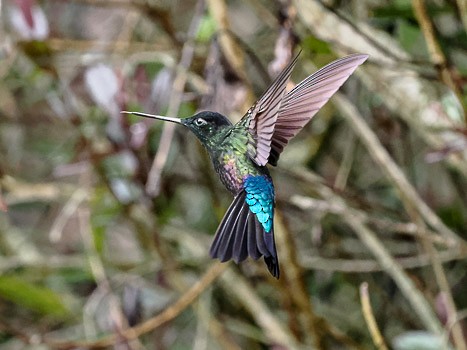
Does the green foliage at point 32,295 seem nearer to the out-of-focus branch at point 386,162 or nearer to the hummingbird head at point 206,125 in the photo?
the out-of-focus branch at point 386,162

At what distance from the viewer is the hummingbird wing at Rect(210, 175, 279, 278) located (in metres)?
0.43

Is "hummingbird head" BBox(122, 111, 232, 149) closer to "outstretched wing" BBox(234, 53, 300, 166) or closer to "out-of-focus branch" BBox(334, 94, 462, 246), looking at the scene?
"outstretched wing" BBox(234, 53, 300, 166)

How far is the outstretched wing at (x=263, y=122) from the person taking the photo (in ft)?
1.48

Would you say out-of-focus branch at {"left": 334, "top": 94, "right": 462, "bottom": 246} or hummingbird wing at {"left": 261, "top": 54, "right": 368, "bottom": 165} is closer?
hummingbird wing at {"left": 261, "top": 54, "right": 368, "bottom": 165}

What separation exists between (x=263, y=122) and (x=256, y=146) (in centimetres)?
1

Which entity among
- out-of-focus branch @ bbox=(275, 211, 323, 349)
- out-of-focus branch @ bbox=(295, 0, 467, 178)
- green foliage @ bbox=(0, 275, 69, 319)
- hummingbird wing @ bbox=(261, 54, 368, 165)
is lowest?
hummingbird wing @ bbox=(261, 54, 368, 165)

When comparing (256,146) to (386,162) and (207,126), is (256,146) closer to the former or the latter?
(207,126)

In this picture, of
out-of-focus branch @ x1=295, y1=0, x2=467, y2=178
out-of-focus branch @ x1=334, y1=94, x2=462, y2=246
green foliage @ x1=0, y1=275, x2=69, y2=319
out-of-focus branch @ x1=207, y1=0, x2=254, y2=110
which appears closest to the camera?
out-of-focus branch @ x1=207, y1=0, x2=254, y2=110

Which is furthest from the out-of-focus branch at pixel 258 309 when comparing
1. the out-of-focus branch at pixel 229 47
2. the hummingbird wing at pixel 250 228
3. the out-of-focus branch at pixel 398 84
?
the hummingbird wing at pixel 250 228

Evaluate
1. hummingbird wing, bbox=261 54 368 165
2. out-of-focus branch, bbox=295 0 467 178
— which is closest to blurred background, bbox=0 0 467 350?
out-of-focus branch, bbox=295 0 467 178

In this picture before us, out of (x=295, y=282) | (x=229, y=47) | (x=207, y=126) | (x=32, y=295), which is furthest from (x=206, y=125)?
(x=32, y=295)

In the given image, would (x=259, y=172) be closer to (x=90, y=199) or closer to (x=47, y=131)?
(x=90, y=199)

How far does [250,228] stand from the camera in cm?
46

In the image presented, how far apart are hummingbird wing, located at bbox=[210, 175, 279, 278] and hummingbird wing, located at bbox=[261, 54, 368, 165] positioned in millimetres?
23
